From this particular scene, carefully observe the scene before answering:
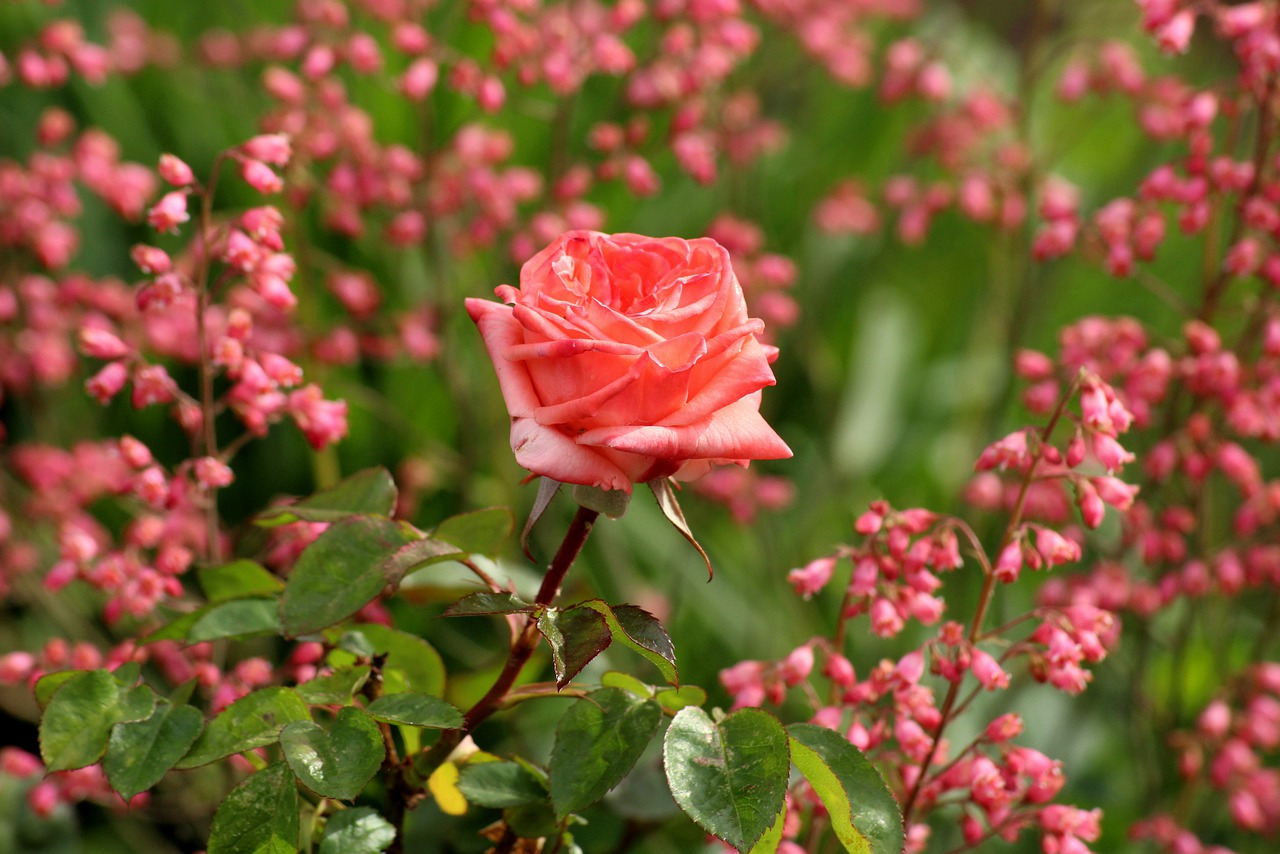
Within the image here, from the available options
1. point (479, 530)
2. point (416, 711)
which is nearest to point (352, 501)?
point (479, 530)

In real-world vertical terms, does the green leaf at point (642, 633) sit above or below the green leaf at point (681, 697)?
above

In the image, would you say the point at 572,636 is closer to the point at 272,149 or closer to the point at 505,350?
the point at 505,350

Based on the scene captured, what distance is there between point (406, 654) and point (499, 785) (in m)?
0.12

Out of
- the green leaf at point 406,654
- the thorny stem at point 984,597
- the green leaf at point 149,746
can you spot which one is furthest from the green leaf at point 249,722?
the thorny stem at point 984,597

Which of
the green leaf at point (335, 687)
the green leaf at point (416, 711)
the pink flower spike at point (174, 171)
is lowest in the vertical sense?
the green leaf at point (335, 687)

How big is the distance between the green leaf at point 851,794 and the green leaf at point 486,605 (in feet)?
0.48

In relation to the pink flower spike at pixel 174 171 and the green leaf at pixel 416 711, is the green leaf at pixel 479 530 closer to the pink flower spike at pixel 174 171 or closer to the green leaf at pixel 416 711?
the green leaf at pixel 416 711

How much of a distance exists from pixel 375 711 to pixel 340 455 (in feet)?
3.73

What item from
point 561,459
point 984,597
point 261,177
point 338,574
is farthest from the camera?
point 261,177

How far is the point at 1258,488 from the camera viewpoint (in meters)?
1.16

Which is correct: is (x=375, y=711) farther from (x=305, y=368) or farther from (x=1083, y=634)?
(x=305, y=368)

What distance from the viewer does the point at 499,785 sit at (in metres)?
0.63

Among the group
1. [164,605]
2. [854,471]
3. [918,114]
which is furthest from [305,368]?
[918,114]

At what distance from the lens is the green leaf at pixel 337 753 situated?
20.7 inches
